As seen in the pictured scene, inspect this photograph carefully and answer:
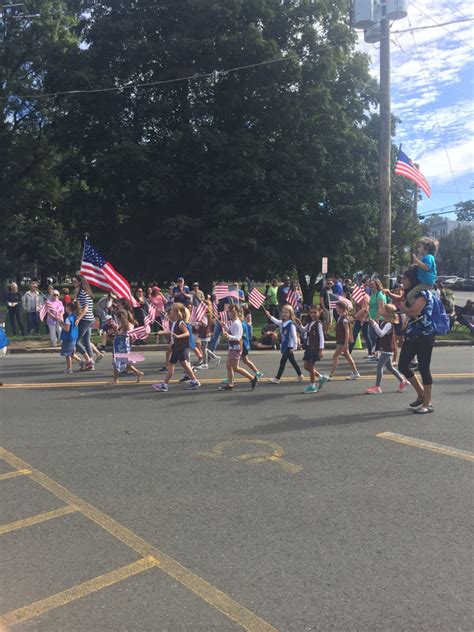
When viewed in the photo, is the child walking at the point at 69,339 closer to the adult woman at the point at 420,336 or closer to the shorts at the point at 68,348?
the shorts at the point at 68,348

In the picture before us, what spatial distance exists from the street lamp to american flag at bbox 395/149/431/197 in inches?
14.5

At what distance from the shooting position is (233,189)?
2134 cm

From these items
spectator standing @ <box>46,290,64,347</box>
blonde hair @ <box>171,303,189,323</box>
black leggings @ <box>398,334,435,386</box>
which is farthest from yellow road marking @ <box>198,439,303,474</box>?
spectator standing @ <box>46,290,64,347</box>

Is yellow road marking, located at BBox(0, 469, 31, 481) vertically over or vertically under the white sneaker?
over

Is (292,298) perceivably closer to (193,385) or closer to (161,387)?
(193,385)

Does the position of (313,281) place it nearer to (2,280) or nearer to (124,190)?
(124,190)

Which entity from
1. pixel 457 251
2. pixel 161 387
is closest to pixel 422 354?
pixel 161 387

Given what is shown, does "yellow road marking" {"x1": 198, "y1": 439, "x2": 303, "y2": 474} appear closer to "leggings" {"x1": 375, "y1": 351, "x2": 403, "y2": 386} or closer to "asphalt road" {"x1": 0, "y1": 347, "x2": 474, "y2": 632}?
"asphalt road" {"x1": 0, "y1": 347, "x2": 474, "y2": 632}

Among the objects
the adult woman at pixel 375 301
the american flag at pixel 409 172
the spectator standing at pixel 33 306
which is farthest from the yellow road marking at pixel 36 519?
the american flag at pixel 409 172

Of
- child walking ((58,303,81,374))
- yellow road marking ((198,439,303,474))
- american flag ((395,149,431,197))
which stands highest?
american flag ((395,149,431,197))

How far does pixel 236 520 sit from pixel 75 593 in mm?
1242

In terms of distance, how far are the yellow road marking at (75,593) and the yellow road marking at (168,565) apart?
3 centimetres

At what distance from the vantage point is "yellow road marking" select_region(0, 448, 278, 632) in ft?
8.91

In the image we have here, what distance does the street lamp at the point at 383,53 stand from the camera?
47.4 feet
